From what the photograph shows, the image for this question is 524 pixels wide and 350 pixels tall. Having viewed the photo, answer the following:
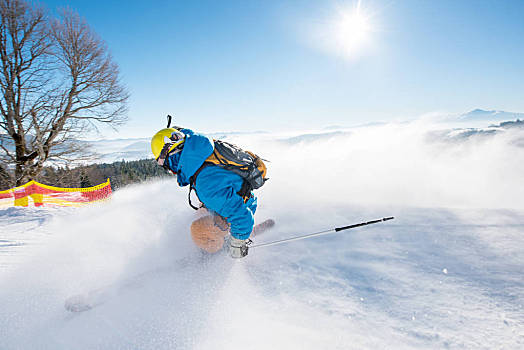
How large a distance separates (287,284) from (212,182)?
4.06 feet

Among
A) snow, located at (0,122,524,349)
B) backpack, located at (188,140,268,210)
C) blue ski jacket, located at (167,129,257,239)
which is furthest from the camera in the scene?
backpack, located at (188,140,268,210)

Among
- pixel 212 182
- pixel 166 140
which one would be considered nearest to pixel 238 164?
pixel 212 182

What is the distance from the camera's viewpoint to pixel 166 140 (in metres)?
2.49

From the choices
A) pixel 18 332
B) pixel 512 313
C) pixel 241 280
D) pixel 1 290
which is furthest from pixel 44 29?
pixel 512 313

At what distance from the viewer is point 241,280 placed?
2234 millimetres

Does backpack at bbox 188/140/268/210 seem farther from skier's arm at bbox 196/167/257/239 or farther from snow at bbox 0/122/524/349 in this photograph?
snow at bbox 0/122/524/349

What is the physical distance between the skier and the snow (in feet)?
1.41

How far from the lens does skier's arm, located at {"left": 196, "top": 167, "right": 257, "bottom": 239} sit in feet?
7.72

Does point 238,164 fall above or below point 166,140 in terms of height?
below

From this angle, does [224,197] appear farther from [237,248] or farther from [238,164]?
[237,248]

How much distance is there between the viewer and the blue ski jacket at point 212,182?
91.8 inches

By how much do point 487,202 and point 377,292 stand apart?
146 inches

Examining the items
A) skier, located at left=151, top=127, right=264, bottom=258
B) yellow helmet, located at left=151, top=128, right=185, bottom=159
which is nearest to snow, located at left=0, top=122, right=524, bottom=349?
skier, located at left=151, top=127, right=264, bottom=258

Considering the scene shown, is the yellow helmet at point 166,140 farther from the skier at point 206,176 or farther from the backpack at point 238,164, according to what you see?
the backpack at point 238,164
